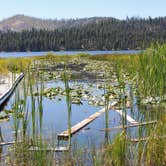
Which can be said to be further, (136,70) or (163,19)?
(163,19)

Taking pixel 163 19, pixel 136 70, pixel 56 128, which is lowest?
pixel 56 128

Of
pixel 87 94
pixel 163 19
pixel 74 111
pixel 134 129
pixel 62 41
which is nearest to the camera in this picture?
pixel 134 129

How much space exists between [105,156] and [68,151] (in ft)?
1.74

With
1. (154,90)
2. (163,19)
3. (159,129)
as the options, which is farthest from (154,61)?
(163,19)

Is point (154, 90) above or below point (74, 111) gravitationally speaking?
above

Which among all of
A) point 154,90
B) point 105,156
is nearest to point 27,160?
point 105,156

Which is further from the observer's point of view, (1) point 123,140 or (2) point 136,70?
(2) point 136,70

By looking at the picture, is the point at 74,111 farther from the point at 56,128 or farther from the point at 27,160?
the point at 27,160

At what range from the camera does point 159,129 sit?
477 centimetres

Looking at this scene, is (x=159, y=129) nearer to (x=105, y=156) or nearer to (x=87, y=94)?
(x=105, y=156)

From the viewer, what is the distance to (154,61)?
6.67 metres

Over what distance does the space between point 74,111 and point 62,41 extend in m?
85.6

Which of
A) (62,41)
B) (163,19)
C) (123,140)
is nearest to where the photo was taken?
(123,140)

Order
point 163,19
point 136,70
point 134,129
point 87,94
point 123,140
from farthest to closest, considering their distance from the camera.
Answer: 1. point 163,19
2. point 87,94
3. point 136,70
4. point 134,129
5. point 123,140
